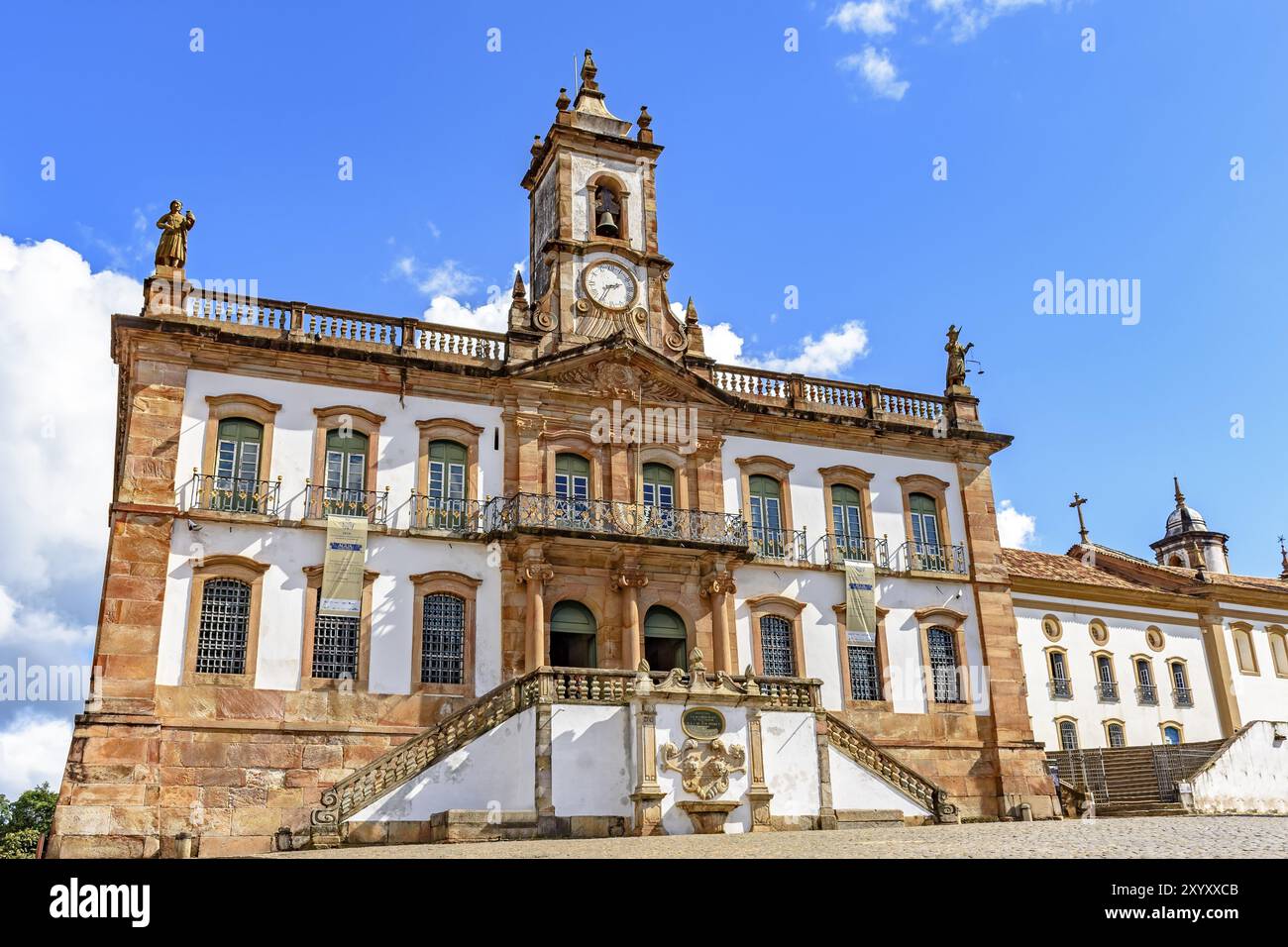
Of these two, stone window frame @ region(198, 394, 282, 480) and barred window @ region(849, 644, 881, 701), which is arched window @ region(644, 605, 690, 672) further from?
stone window frame @ region(198, 394, 282, 480)

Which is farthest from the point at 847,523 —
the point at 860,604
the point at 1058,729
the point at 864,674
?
the point at 1058,729

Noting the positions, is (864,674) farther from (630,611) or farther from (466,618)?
(466,618)

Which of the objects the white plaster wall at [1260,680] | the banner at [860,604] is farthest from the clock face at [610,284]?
the white plaster wall at [1260,680]

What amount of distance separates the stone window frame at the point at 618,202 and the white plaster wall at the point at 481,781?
42.9 feet

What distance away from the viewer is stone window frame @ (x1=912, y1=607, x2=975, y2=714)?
1054 inches

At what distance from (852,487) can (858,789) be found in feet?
28.7

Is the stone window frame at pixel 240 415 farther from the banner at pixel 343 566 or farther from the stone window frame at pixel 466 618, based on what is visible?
the stone window frame at pixel 466 618

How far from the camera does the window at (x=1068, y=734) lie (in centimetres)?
3334

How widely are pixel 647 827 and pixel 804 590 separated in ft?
29.4

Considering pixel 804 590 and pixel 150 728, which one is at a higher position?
pixel 804 590

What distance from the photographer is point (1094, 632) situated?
3509 centimetres
